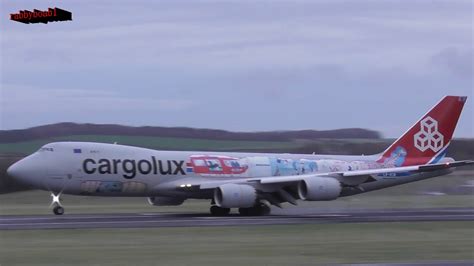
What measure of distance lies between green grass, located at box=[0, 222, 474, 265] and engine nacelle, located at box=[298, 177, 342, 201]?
8.96m

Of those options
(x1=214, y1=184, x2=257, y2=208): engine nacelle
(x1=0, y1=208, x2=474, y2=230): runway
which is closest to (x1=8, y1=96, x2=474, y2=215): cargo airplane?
(x1=214, y1=184, x2=257, y2=208): engine nacelle

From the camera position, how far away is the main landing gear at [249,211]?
1688 inches

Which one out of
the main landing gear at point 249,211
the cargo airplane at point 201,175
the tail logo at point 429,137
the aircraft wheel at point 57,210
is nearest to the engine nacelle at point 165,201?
the cargo airplane at point 201,175

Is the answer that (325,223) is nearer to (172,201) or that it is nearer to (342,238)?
(342,238)

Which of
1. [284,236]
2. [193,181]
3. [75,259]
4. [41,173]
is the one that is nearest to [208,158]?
[193,181]

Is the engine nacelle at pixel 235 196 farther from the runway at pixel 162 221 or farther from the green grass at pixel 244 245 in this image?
the green grass at pixel 244 245

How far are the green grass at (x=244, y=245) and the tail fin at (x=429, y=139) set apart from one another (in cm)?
1653

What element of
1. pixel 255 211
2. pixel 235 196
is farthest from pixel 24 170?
pixel 255 211

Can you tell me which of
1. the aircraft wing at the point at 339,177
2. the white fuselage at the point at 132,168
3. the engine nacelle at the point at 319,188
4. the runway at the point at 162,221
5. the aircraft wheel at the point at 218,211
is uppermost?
the white fuselage at the point at 132,168

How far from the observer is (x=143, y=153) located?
142 feet

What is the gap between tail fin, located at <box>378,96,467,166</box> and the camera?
1940 inches

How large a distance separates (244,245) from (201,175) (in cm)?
1936

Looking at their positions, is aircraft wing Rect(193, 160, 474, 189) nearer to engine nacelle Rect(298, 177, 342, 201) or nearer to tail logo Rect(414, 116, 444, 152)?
engine nacelle Rect(298, 177, 342, 201)

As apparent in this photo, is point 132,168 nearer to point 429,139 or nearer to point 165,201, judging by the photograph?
point 165,201
